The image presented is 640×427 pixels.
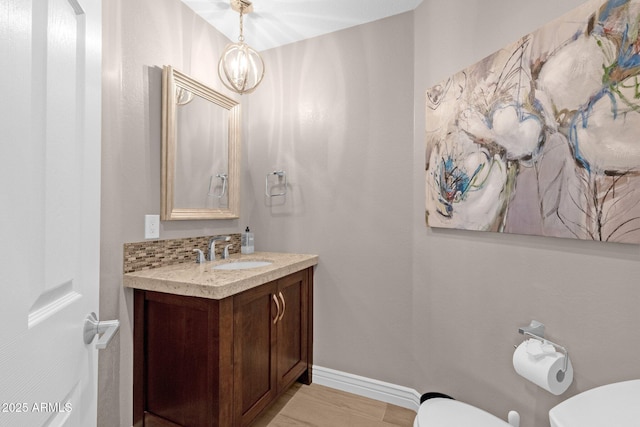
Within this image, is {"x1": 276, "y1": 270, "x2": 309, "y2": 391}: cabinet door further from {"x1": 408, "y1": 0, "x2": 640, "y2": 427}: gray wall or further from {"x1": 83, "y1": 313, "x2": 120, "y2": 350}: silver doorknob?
{"x1": 83, "y1": 313, "x2": 120, "y2": 350}: silver doorknob

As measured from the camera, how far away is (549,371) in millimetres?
1062

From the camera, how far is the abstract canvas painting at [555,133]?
0.97m

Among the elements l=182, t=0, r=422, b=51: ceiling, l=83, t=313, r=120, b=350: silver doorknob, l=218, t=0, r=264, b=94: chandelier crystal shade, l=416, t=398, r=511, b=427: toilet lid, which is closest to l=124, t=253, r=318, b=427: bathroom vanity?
l=83, t=313, r=120, b=350: silver doorknob

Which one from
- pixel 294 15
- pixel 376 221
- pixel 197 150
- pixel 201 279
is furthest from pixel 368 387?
pixel 294 15

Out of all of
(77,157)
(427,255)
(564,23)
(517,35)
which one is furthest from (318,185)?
(77,157)

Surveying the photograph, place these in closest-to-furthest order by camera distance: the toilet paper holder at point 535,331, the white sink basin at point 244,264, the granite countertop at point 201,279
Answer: the toilet paper holder at point 535,331 < the granite countertop at point 201,279 < the white sink basin at point 244,264

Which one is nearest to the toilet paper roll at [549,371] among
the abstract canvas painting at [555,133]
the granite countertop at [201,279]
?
the abstract canvas painting at [555,133]

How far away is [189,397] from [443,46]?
227cm

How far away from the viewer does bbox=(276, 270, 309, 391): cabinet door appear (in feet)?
6.17

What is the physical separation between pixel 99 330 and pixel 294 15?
2.13 meters

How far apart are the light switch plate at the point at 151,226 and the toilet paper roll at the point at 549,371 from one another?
184 cm

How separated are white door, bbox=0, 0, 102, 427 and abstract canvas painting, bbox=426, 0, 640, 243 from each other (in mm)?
1491

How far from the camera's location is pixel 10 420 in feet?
1.35

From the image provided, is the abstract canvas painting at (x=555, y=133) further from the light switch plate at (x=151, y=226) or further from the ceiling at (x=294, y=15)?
the light switch plate at (x=151, y=226)
